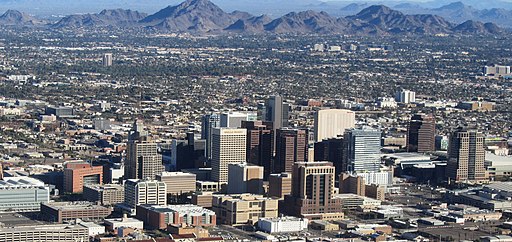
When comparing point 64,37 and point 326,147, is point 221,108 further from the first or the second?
point 64,37

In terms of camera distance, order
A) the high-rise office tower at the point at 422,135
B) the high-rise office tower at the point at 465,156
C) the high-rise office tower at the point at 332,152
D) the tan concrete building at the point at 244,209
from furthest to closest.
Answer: the high-rise office tower at the point at 422,135
the high-rise office tower at the point at 465,156
the high-rise office tower at the point at 332,152
the tan concrete building at the point at 244,209

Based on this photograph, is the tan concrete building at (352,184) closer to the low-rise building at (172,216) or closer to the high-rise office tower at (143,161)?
the high-rise office tower at (143,161)

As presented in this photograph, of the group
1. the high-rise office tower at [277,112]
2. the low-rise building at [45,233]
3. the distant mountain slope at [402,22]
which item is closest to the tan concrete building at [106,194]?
the low-rise building at [45,233]

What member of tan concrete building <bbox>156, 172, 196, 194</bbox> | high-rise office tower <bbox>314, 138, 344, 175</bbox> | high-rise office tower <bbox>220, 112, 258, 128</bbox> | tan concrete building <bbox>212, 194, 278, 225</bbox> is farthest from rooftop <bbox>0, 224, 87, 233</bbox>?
high-rise office tower <bbox>220, 112, 258, 128</bbox>

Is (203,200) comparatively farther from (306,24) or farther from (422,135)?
(306,24)

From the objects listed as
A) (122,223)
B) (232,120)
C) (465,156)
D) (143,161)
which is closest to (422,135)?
(465,156)

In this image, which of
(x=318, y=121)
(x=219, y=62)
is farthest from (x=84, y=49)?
(x=318, y=121)
